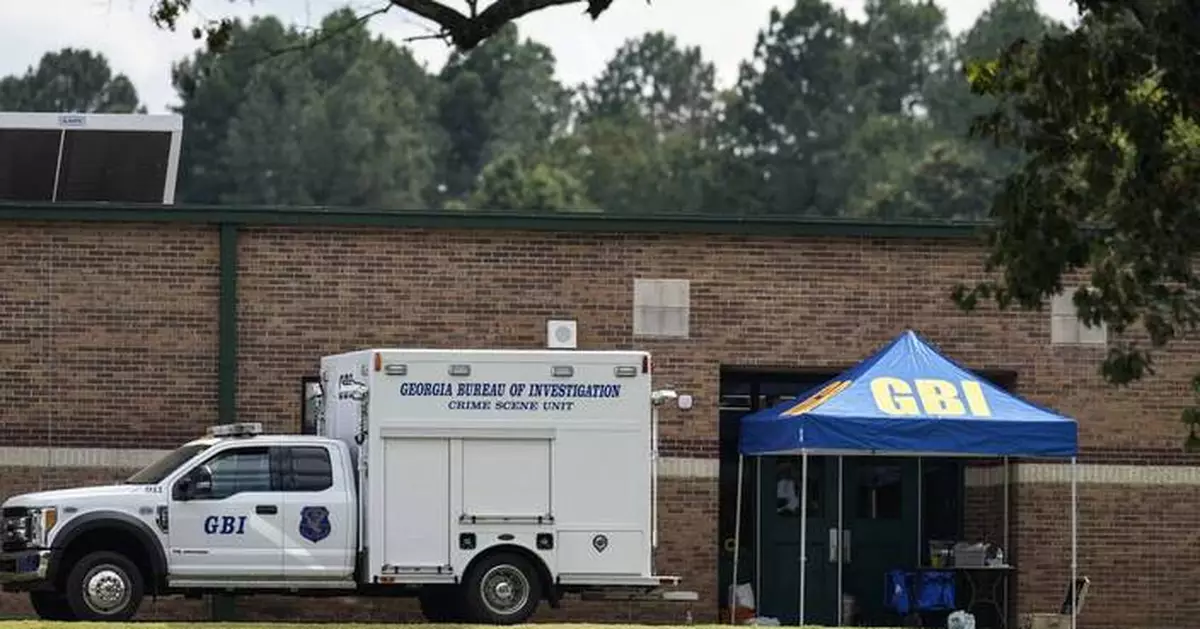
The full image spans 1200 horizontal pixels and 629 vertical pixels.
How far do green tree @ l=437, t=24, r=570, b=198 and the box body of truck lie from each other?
124529 mm

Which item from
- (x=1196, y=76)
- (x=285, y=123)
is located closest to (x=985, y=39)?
(x=285, y=123)

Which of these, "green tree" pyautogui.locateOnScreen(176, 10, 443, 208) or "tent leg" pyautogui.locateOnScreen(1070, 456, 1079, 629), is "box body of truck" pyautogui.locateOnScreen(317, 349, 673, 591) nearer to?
"tent leg" pyautogui.locateOnScreen(1070, 456, 1079, 629)

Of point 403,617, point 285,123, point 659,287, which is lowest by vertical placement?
point 403,617

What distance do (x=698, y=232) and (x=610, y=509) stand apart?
524 cm

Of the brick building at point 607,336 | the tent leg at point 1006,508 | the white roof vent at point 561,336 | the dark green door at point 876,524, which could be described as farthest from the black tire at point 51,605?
the tent leg at point 1006,508

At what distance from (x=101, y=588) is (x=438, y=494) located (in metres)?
3.12

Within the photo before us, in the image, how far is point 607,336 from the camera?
30.0m

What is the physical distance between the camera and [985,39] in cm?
12988

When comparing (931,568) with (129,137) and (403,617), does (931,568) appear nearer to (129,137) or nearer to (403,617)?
(403,617)

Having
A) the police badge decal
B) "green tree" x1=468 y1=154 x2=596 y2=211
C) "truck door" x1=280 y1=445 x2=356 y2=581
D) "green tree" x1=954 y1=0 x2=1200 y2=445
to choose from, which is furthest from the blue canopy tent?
"green tree" x1=468 y1=154 x2=596 y2=211

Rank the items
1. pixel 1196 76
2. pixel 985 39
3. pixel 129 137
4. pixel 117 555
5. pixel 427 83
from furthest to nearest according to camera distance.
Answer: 1. pixel 427 83
2. pixel 985 39
3. pixel 129 137
4. pixel 117 555
5. pixel 1196 76

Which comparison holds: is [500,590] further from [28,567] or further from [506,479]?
[28,567]

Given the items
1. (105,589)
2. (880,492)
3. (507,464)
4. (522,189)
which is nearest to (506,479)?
(507,464)

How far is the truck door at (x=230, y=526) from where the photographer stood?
25.2 metres
